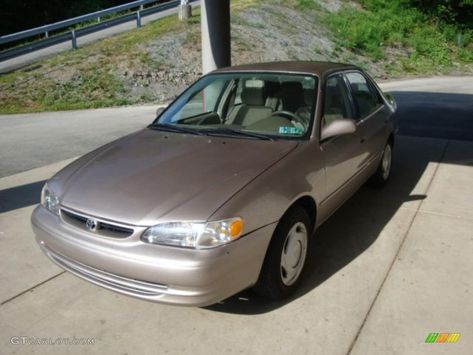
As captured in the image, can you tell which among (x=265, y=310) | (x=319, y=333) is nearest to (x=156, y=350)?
(x=265, y=310)

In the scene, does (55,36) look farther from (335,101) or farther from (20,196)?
(335,101)

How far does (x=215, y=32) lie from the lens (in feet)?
23.0

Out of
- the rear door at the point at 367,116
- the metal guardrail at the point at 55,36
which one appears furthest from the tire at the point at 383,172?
the metal guardrail at the point at 55,36

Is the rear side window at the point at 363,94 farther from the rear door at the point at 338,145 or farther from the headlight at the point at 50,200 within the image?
the headlight at the point at 50,200

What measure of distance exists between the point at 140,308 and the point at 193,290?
717 millimetres

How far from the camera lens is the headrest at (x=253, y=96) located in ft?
13.6

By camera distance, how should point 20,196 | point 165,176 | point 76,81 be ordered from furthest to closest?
point 76,81 → point 20,196 → point 165,176

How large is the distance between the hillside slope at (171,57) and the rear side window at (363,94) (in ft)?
27.2

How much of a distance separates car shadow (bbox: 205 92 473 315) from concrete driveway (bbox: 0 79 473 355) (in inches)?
0.6

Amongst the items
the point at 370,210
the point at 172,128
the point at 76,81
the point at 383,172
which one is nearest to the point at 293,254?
the point at 172,128

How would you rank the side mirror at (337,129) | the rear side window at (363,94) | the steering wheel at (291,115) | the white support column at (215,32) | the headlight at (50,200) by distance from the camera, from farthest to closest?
the white support column at (215,32) < the rear side window at (363,94) < the steering wheel at (291,115) < the side mirror at (337,129) < the headlight at (50,200)

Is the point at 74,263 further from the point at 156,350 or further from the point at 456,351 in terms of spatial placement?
the point at 456,351

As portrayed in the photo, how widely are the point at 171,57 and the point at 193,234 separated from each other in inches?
504

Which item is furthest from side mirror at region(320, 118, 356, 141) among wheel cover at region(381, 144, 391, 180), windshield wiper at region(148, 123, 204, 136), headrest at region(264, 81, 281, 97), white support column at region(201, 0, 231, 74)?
white support column at region(201, 0, 231, 74)
